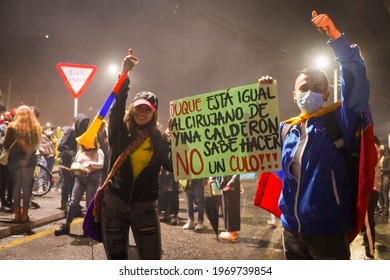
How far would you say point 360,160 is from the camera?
1.77 m

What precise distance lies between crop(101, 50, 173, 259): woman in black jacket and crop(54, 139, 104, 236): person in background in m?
2.41

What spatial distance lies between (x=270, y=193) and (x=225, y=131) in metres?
0.53

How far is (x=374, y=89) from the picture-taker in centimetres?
1420

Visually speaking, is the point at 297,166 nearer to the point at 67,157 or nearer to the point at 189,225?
the point at 189,225

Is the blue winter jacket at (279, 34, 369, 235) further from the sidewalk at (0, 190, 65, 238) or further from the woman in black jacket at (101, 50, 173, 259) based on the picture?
the sidewalk at (0, 190, 65, 238)

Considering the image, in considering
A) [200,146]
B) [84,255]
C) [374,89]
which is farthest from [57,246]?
[374,89]

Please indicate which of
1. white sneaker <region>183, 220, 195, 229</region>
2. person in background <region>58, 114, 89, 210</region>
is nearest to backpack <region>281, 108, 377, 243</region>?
white sneaker <region>183, 220, 195, 229</region>

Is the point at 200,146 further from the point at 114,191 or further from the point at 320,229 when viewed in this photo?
the point at 320,229

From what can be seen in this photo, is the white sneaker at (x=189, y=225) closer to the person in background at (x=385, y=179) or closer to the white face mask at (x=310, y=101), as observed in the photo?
the white face mask at (x=310, y=101)

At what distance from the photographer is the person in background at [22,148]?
481 cm

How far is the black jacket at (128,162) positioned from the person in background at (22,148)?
3122mm

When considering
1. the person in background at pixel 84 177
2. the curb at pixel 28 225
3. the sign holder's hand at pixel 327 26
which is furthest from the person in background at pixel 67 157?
the sign holder's hand at pixel 327 26

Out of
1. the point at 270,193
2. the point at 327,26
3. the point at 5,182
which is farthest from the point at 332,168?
the point at 5,182

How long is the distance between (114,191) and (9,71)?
17.1m
